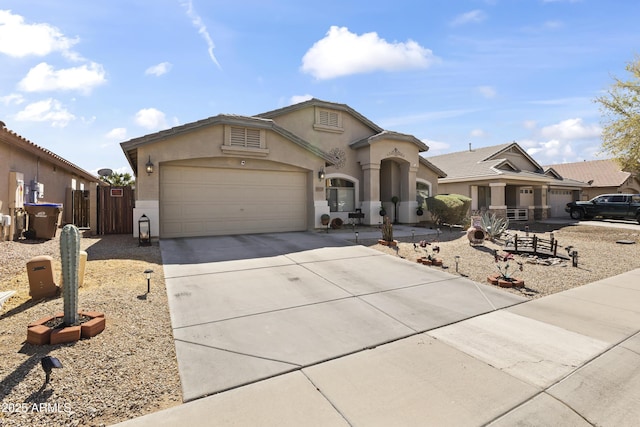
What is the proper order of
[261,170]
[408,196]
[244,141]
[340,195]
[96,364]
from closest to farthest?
[96,364] < [244,141] < [261,170] < [340,195] < [408,196]

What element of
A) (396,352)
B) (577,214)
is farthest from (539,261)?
(577,214)

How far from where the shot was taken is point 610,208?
2097 centimetres

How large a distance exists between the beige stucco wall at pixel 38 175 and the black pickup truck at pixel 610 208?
96.2 ft

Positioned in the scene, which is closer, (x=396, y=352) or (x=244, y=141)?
(x=396, y=352)

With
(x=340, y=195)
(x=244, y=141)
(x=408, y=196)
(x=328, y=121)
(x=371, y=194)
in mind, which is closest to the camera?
(x=244, y=141)

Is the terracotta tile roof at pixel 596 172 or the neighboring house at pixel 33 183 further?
the terracotta tile roof at pixel 596 172

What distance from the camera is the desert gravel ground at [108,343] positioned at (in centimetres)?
278

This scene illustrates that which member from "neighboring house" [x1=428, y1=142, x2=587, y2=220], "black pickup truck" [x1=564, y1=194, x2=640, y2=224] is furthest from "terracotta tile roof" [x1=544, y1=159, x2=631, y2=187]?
"black pickup truck" [x1=564, y1=194, x2=640, y2=224]

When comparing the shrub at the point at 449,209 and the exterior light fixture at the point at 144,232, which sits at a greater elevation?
the shrub at the point at 449,209

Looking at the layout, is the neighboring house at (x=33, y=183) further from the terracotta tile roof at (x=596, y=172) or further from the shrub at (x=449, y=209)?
the terracotta tile roof at (x=596, y=172)

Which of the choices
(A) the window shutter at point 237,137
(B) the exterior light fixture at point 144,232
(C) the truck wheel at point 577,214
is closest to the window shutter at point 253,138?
(A) the window shutter at point 237,137

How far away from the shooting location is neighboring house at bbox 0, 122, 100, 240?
9.67 m

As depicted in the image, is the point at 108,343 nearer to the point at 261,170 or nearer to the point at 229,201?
the point at 229,201

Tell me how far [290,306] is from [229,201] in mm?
7984
